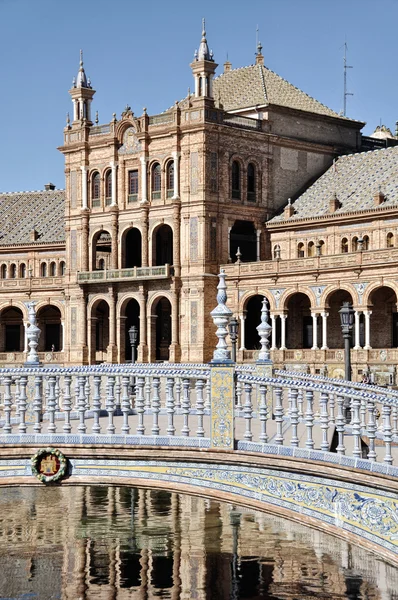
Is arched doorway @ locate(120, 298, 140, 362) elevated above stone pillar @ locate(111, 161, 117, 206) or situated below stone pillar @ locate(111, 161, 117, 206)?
below

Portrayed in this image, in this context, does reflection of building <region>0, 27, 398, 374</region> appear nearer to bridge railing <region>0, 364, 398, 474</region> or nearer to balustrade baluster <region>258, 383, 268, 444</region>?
bridge railing <region>0, 364, 398, 474</region>

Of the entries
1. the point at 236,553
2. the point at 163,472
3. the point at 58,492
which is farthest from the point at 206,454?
the point at 58,492

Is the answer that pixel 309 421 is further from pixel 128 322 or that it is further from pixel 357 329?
pixel 128 322

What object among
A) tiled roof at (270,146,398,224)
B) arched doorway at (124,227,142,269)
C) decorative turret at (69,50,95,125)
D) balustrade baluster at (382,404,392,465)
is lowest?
balustrade baluster at (382,404,392,465)

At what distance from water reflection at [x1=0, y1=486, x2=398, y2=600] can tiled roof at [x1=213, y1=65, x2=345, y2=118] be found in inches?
1728

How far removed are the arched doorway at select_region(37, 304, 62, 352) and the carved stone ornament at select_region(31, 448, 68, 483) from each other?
5326 cm

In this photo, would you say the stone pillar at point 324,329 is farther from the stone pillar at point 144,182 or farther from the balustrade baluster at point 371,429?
the balustrade baluster at point 371,429

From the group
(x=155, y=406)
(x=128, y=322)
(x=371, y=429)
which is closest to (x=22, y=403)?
(x=155, y=406)

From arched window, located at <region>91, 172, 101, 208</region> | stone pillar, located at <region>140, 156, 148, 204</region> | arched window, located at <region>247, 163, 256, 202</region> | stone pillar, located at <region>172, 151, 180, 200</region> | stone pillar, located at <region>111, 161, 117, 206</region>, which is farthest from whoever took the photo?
arched window, located at <region>91, 172, 101, 208</region>

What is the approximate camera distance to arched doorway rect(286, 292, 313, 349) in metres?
55.8

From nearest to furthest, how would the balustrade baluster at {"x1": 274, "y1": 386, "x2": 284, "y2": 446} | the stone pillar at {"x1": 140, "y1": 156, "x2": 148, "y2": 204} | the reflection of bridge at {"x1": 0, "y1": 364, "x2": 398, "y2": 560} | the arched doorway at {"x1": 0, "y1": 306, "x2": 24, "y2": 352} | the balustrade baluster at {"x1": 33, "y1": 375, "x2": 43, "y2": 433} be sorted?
the reflection of bridge at {"x1": 0, "y1": 364, "x2": 398, "y2": 560} < the balustrade baluster at {"x1": 274, "y1": 386, "x2": 284, "y2": 446} < the balustrade baluster at {"x1": 33, "y1": 375, "x2": 43, "y2": 433} < the stone pillar at {"x1": 140, "y1": 156, "x2": 148, "y2": 204} < the arched doorway at {"x1": 0, "y1": 306, "x2": 24, "y2": 352}

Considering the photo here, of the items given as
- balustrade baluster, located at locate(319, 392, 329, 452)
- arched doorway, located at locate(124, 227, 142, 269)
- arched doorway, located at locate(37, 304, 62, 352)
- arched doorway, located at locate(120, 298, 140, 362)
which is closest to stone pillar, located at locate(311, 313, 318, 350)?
arched doorway, located at locate(120, 298, 140, 362)

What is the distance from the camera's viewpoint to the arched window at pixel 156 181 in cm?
5991

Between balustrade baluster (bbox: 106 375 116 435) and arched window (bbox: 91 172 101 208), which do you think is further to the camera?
arched window (bbox: 91 172 101 208)
